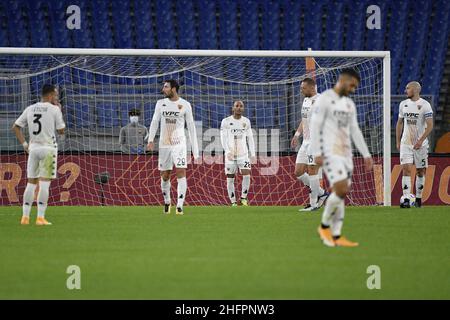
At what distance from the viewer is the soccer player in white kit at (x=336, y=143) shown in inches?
384

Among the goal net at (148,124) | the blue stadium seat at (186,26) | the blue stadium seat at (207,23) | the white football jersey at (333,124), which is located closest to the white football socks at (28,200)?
the white football jersey at (333,124)

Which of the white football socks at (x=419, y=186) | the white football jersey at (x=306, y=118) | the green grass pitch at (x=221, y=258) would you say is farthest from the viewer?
the white football socks at (x=419, y=186)

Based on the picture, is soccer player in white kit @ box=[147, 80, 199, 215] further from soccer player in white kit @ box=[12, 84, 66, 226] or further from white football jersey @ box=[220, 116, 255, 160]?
white football jersey @ box=[220, 116, 255, 160]

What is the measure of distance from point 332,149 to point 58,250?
298 centimetres

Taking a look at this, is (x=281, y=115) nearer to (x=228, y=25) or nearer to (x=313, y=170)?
(x=313, y=170)

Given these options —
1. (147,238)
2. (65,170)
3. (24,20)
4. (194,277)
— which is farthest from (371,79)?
(194,277)

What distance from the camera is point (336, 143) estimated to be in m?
9.88

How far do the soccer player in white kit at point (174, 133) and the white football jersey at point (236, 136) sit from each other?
14.0 feet

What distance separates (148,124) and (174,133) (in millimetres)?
4952

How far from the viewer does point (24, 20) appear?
81.7 feet

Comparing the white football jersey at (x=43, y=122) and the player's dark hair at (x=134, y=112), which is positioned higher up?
the player's dark hair at (x=134, y=112)

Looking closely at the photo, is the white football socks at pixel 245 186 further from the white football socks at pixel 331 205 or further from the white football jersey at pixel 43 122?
the white football socks at pixel 331 205

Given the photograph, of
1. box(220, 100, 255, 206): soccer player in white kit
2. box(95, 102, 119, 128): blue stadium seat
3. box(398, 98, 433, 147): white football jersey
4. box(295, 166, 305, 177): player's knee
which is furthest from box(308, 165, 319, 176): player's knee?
box(95, 102, 119, 128): blue stadium seat

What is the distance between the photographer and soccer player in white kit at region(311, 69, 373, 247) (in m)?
9.77
